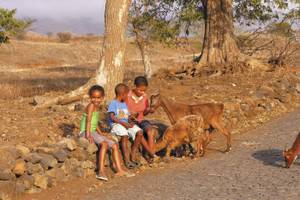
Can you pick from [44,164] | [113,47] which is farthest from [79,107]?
[44,164]

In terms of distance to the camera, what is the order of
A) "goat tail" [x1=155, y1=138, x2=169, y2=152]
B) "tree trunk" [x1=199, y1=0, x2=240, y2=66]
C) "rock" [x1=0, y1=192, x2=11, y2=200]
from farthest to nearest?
"tree trunk" [x1=199, y1=0, x2=240, y2=66] → "goat tail" [x1=155, y1=138, x2=169, y2=152] → "rock" [x1=0, y1=192, x2=11, y2=200]

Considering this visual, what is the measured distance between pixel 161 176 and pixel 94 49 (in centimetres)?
4866

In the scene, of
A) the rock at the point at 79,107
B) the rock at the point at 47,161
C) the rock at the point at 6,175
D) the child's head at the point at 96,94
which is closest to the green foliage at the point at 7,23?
the rock at the point at 79,107

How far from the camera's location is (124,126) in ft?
31.1

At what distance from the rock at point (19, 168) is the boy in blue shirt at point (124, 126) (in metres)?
2.04

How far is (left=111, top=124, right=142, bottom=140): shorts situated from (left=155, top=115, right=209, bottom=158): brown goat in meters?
0.52

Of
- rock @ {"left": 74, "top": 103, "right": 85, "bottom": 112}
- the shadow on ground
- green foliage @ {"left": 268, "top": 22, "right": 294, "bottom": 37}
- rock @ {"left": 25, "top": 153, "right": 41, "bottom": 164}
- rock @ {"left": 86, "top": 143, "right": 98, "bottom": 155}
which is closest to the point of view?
rock @ {"left": 25, "top": 153, "right": 41, "bottom": 164}

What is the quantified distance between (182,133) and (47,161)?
8.39ft

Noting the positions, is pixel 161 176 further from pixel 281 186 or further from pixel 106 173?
pixel 281 186

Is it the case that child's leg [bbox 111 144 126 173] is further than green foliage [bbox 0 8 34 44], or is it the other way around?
green foliage [bbox 0 8 34 44]

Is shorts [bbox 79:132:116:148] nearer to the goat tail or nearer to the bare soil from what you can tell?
the bare soil

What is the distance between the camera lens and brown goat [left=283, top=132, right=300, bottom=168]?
8.72 meters

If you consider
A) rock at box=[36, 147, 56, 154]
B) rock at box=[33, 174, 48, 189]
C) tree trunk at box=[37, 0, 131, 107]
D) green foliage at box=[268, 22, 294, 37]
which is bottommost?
rock at box=[33, 174, 48, 189]

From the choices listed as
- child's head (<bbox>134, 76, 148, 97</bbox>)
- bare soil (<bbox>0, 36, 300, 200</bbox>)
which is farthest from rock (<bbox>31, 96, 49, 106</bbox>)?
child's head (<bbox>134, 76, 148, 97</bbox>)
